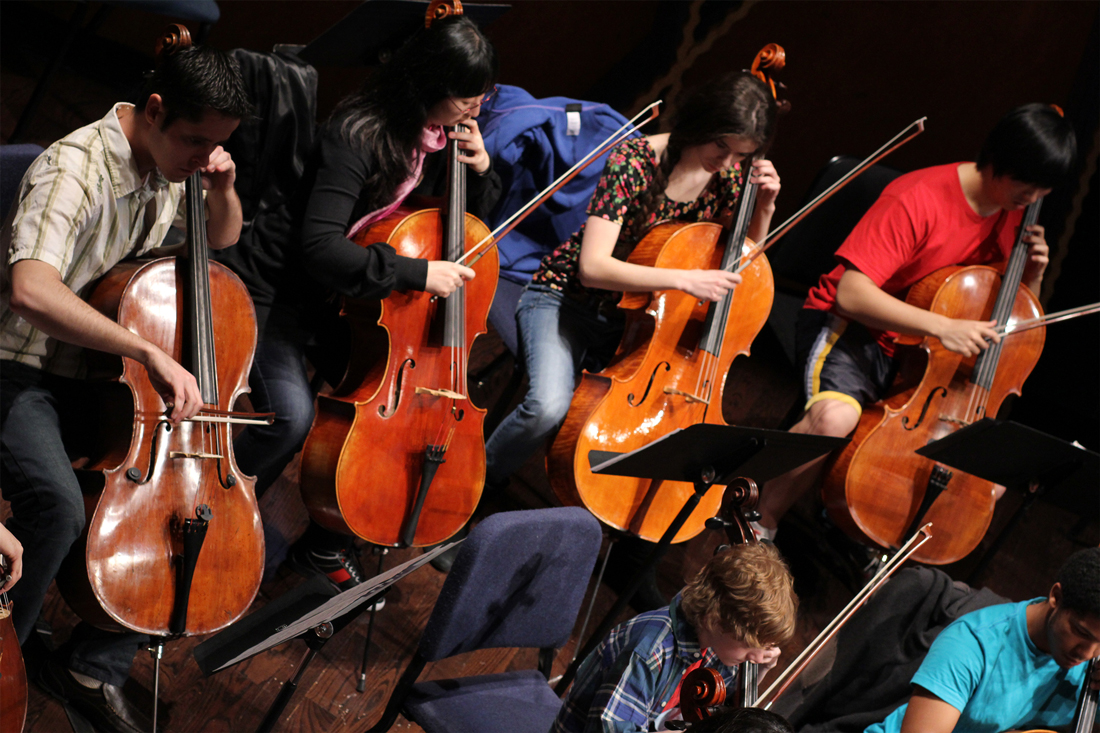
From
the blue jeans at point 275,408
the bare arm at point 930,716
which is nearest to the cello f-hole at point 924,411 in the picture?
the bare arm at point 930,716

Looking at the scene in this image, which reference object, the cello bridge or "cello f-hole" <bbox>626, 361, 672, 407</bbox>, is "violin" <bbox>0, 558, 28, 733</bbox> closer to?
"cello f-hole" <bbox>626, 361, 672, 407</bbox>

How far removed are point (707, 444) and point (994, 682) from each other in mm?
729

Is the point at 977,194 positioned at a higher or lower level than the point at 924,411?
higher

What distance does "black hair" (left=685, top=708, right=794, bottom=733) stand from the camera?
1129 mm

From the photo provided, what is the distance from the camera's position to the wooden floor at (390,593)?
2111 millimetres

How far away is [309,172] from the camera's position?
7.42 ft

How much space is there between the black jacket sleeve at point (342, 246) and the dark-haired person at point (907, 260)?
51.2 inches

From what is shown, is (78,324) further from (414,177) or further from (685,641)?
(685,641)

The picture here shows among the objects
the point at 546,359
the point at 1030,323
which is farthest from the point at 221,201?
the point at 1030,323

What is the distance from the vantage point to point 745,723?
1.13 meters

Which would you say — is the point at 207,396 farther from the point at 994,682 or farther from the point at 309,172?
the point at 994,682

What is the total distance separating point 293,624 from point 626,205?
4.97ft

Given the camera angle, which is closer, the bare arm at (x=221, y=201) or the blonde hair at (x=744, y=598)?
the blonde hair at (x=744, y=598)

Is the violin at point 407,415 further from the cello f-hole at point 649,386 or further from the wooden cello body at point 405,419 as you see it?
the cello f-hole at point 649,386
